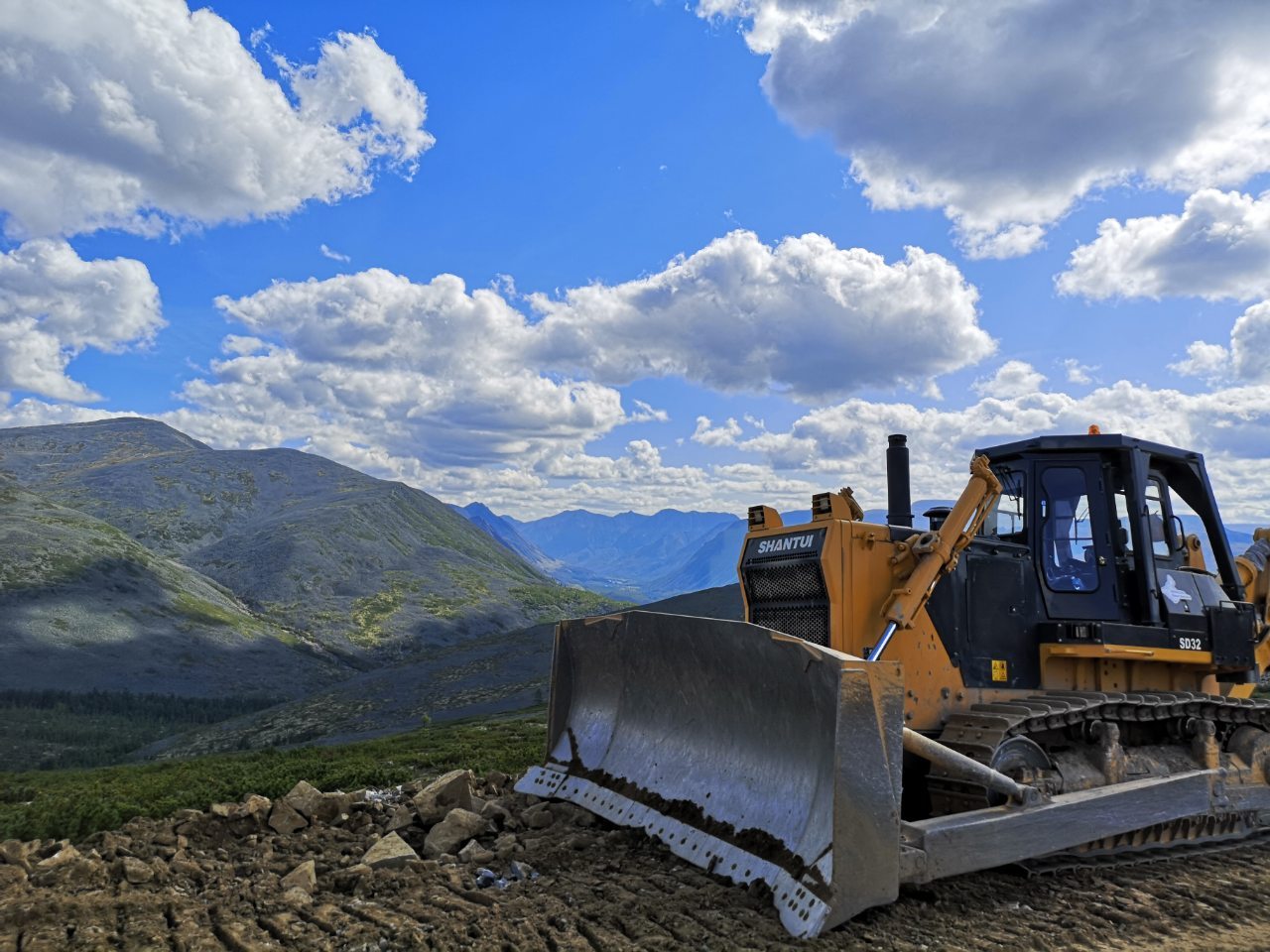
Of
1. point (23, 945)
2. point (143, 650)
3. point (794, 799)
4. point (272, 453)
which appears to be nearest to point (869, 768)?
point (794, 799)

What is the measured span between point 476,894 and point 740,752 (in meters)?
2.05

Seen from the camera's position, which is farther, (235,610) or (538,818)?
(235,610)

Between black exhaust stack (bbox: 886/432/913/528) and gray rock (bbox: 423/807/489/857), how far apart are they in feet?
14.6

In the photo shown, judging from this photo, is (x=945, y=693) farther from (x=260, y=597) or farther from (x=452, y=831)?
(x=260, y=597)

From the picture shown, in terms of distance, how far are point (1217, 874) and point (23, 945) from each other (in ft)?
26.9

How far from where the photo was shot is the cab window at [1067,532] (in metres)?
8.36

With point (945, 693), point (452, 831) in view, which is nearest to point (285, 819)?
point (452, 831)

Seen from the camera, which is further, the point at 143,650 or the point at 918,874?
the point at 143,650

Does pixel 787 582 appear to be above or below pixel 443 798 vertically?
above

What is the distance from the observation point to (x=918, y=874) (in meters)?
5.59

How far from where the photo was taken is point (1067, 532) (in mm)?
8391

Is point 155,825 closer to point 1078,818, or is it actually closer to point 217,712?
point 1078,818

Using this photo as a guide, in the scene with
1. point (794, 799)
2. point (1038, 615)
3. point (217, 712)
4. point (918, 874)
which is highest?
point (1038, 615)

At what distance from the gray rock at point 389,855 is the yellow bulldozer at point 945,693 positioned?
1.69 meters
